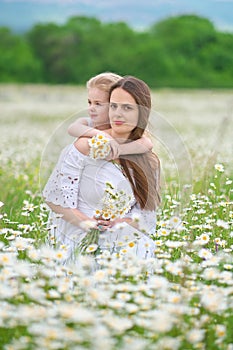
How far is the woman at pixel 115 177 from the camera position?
4.64 m

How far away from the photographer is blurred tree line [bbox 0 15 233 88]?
142ft

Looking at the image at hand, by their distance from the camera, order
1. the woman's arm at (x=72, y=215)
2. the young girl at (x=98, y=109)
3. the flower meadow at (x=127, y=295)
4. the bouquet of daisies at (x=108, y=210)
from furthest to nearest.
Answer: the young girl at (x=98, y=109) → the woman's arm at (x=72, y=215) → the bouquet of daisies at (x=108, y=210) → the flower meadow at (x=127, y=295)

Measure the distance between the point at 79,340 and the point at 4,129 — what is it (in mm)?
11905

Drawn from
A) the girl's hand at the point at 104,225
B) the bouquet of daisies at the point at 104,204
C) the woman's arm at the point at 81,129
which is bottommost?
the girl's hand at the point at 104,225

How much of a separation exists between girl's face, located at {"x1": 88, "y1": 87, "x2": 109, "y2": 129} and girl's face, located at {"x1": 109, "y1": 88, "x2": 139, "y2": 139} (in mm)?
206

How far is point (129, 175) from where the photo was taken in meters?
4.79

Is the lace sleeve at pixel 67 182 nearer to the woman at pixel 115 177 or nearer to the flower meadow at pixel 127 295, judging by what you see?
the woman at pixel 115 177

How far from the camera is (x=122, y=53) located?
45.9 m

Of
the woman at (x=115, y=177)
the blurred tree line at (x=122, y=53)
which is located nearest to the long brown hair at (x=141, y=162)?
the woman at (x=115, y=177)

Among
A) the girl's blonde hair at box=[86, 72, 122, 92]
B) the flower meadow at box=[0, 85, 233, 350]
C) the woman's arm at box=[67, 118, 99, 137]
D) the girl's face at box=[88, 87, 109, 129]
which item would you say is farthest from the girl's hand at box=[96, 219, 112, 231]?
the girl's blonde hair at box=[86, 72, 122, 92]

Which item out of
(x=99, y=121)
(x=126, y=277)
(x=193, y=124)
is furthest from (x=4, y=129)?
(x=126, y=277)

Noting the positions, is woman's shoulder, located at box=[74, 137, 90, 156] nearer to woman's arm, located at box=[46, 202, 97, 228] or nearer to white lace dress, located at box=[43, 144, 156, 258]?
white lace dress, located at box=[43, 144, 156, 258]

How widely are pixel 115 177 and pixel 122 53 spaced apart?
42.0 m

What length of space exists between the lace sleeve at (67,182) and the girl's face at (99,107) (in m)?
0.30
